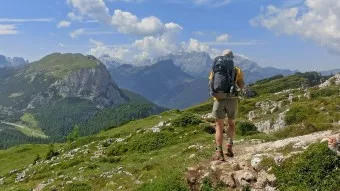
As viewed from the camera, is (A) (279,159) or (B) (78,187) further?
(B) (78,187)

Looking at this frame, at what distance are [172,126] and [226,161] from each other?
30538 millimetres

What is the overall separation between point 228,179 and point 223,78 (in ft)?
16.1

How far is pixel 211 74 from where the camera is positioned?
20.0 metres

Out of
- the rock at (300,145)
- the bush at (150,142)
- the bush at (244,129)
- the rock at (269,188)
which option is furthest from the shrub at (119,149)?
the rock at (269,188)

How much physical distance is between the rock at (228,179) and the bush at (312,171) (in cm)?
201

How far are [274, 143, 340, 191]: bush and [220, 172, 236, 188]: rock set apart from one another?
2008mm

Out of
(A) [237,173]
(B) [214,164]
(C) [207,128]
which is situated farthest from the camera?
(C) [207,128]

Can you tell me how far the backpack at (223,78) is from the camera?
1947cm

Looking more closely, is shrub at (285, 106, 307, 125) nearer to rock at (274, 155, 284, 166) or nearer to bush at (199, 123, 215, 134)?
bush at (199, 123, 215, 134)

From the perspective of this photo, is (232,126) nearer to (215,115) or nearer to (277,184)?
(215,115)

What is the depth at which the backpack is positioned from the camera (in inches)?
766

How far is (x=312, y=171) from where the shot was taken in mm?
17031

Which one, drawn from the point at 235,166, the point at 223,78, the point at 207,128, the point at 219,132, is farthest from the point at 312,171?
the point at 207,128

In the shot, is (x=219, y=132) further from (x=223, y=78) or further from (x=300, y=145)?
(x=300, y=145)
